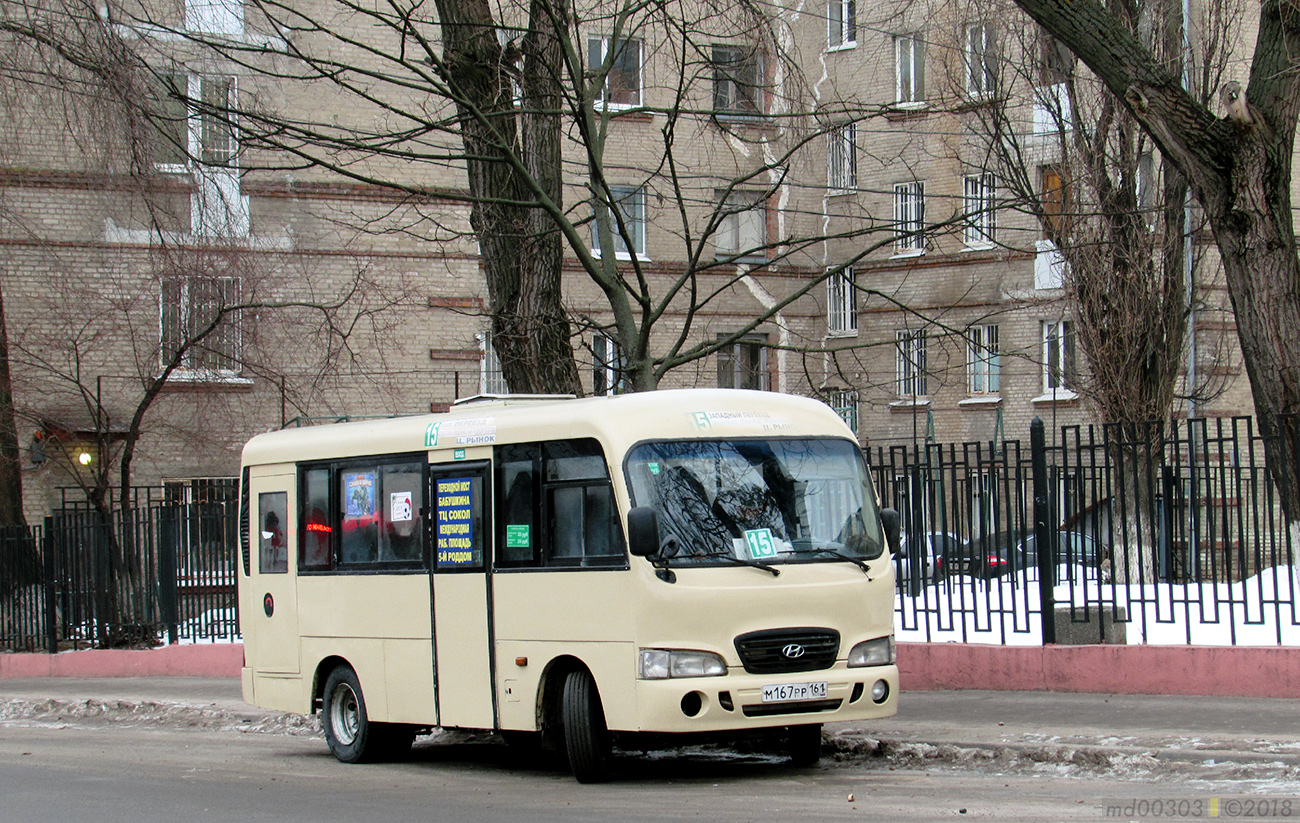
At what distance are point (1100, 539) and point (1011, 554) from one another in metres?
0.76

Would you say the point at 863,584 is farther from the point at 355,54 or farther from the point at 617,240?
the point at 617,240

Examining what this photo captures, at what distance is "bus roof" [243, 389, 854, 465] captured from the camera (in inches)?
386

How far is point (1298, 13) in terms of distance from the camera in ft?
43.1

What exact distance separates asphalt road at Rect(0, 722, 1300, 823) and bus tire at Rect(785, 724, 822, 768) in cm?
15

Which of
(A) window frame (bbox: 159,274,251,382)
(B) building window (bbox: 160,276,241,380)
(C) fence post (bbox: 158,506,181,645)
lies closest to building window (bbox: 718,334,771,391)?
(A) window frame (bbox: 159,274,251,382)

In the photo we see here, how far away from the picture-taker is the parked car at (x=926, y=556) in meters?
13.4

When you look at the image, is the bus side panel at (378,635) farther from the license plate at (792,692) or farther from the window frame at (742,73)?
the window frame at (742,73)

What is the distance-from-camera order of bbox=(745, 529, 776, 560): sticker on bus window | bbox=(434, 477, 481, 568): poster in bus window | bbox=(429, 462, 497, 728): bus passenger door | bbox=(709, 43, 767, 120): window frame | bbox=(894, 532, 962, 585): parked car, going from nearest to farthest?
bbox=(745, 529, 776, 560): sticker on bus window
bbox=(429, 462, 497, 728): bus passenger door
bbox=(434, 477, 481, 568): poster in bus window
bbox=(894, 532, 962, 585): parked car
bbox=(709, 43, 767, 120): window frame

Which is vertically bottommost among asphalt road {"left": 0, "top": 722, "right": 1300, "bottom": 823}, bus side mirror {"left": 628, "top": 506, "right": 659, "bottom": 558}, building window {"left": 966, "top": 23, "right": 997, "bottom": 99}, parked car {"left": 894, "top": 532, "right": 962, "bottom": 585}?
asphalt road {"left": 0, "top": 722, "right": 1300, "bottom": 823}

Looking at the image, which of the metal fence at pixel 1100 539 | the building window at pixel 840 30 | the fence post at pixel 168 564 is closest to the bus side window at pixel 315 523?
the metal fence at pixel 1100 539

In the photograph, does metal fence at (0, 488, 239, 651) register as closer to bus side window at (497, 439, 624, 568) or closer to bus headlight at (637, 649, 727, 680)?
bus side window at (497, 439, 624, 568)

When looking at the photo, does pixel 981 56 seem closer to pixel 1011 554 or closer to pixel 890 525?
pixel 1011 554

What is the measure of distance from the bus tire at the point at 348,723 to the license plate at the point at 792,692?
12.6 feet

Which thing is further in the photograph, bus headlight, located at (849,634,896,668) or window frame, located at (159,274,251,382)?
window frame, located at (159,274,251,382)
